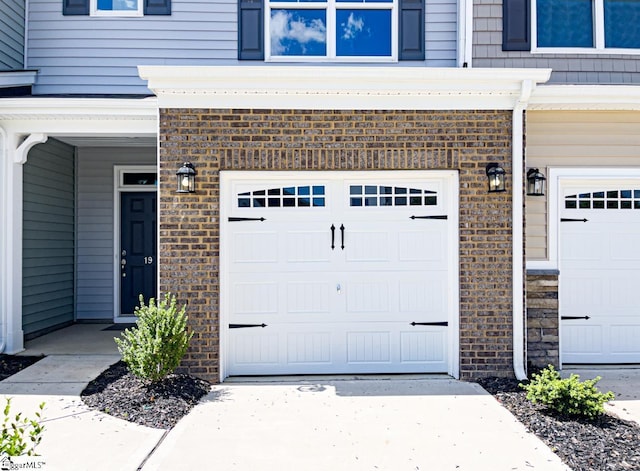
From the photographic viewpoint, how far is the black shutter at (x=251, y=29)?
7.23 m

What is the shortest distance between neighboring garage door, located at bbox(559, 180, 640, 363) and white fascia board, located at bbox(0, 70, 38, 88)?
7.29 metres

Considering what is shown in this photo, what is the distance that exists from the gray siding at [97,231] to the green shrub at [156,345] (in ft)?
12.9

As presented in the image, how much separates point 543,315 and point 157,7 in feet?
21.3

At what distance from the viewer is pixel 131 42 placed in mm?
7398

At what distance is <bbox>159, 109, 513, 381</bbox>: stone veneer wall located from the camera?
5.50 metres

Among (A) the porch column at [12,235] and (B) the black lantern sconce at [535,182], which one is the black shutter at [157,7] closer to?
(A) the porch column at [12,235]

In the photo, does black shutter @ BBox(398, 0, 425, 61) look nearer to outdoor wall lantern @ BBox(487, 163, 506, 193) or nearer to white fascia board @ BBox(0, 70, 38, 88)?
outdoor wall lantern @ BBox(487, 163, 506, 193)

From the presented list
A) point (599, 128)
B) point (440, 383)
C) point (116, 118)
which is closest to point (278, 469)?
point (440, 383)

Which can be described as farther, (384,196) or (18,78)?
(18,78)

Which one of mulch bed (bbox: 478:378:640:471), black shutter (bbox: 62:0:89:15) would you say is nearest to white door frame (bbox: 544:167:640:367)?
mulch bed (bbox: 478:378:640:471)

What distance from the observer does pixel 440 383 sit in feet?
17.9

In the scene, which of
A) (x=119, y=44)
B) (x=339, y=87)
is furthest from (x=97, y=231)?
(x=339, y=87)

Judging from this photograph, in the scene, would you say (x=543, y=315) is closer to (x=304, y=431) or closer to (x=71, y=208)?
(x=304, y=431)

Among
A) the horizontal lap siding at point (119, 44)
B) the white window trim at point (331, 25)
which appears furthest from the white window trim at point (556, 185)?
the horizontal lap siding at point (119, 44)
